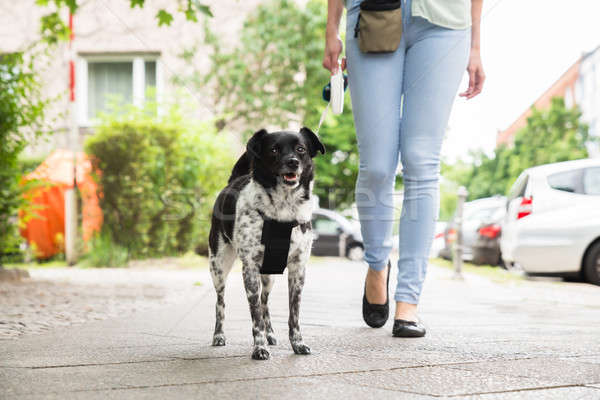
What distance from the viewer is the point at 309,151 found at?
10.2 ft

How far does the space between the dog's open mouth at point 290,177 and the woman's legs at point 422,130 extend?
0.84 metres

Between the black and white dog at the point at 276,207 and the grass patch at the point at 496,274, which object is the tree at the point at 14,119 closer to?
the black and white dog at the point at 276,207

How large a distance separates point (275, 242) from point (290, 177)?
30cm

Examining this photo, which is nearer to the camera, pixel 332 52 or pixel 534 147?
pixel 332 52

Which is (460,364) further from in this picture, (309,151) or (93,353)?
(93,353)

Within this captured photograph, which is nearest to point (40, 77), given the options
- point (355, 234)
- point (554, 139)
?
point (355, 234)

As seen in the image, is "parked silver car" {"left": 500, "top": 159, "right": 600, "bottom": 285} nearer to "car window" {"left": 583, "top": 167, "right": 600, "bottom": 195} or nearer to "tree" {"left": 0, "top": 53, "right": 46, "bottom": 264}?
"car window" {"left": 583, "top": 167, "right": 600, "bottom": 195}

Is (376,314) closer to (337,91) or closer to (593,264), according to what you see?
(337,91)

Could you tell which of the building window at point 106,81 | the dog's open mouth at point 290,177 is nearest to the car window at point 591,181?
the dog's open mouth at point 290,177

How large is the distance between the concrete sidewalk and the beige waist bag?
1484mm

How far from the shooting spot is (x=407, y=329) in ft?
10.8

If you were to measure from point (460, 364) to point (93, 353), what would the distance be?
1.58 m

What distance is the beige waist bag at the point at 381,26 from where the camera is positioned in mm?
3344

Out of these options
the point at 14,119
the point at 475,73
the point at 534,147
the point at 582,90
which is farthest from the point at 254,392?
the point at 582,90
